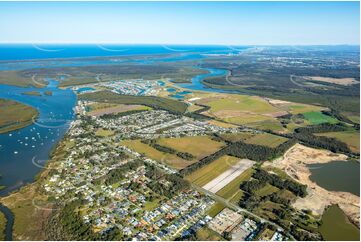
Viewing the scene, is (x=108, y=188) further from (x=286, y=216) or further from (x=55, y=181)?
(x=286, y=216)

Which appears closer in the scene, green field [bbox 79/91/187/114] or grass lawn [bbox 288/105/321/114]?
grass lawn [bbox 288/105/321/114]

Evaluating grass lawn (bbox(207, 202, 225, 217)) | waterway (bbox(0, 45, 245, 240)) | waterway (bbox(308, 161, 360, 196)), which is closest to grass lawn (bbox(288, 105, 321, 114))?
waterway (bbox(308, 161, 360, 196))

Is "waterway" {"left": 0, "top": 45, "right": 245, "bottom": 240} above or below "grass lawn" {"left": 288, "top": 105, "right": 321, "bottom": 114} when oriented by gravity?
above

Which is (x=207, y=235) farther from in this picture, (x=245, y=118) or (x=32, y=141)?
(x=245, y=118)

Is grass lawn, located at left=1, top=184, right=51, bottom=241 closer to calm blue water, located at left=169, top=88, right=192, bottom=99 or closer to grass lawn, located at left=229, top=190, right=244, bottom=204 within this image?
grass lawn, located at left=229, top=190, right=244, bottom=204

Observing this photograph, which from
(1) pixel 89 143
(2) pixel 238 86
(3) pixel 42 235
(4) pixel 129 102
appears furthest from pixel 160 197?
(2) pixel 238 86
